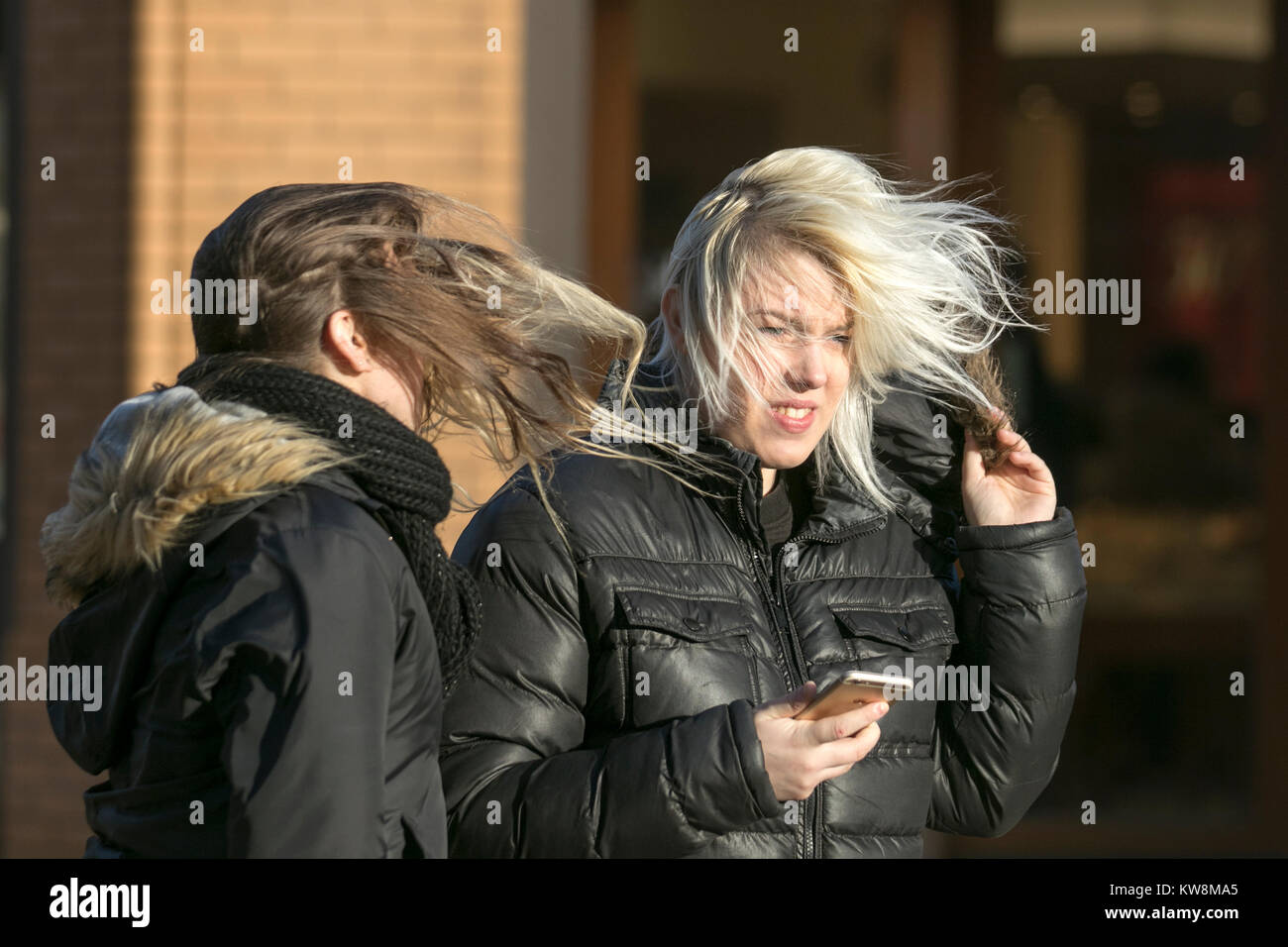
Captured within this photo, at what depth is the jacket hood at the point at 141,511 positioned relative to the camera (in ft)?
5.02

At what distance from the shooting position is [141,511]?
154 cm

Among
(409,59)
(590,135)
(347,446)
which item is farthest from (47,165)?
(347,446)

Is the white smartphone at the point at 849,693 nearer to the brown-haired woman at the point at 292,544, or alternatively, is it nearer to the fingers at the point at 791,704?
the fingers at the point at 791,704

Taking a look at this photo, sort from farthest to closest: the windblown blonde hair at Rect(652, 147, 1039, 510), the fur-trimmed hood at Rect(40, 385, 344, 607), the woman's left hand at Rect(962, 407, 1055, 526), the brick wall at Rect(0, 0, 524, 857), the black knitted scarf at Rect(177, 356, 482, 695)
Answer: the brick wall at Rect(0, 0, 524, 857) → the woman's left hand at Rect(962, 407, 1055, 526) → the windblown blonde hair at Rect(652, 147, 1039, 510) → the black knitted scarf at Rect(177, 356, 482, 695) → the fur-trimmed hood at Rect(40, 385, 344, 607)

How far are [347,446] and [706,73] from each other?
12.1 ft

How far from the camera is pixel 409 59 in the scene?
408cm

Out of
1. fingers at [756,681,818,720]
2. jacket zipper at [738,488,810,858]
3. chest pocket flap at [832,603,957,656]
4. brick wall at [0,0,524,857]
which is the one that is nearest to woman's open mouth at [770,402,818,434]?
jacket zipper at [738,488,810,858]

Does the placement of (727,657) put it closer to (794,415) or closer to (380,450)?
(794,415)

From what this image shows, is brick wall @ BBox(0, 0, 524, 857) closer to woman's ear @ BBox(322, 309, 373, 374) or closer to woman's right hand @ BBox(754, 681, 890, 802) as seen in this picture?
woman's ear @ BBox(322, 309, 373, 374)

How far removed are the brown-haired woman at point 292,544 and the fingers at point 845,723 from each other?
0.46 m

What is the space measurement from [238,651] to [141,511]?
0.22m

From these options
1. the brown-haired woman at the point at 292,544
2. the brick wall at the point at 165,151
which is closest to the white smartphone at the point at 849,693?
the brown-haired woman at the point at 292,544

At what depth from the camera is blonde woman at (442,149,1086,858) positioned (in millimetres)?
1781

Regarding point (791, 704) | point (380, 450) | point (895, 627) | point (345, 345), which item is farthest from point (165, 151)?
point (791, 704)
